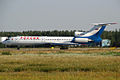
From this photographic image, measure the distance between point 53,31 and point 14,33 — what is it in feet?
63.1

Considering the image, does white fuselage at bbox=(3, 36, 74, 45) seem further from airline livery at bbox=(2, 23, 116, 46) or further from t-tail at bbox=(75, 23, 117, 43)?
t-tail at bbox=(75, 23, 117, 43)

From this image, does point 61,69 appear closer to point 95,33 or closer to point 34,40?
point 95,33

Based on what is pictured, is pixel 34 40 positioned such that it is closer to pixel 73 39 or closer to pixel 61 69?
pixel 73 39

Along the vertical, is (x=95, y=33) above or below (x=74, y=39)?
above

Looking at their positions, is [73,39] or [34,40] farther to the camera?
[73,39]

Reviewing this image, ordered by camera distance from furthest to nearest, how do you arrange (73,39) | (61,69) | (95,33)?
(73,39)
(95,33)
(61,69)

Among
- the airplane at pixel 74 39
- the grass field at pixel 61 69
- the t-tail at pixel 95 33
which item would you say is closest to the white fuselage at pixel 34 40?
the airplane at pixel 74 39

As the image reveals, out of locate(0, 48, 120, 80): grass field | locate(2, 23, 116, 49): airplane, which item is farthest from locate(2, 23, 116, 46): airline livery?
locate(0, 48, 120, 80): grass field

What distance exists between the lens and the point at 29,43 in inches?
3780

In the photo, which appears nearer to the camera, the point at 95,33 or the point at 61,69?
the point at 61,69

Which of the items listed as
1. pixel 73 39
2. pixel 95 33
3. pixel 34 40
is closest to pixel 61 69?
pixel 95 33

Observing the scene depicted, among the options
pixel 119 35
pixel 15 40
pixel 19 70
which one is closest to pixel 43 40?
pixel 15 40

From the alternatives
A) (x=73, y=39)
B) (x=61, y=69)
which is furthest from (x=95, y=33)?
(x=61, y=69)

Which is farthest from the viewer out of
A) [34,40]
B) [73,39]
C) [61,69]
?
[73,39]
